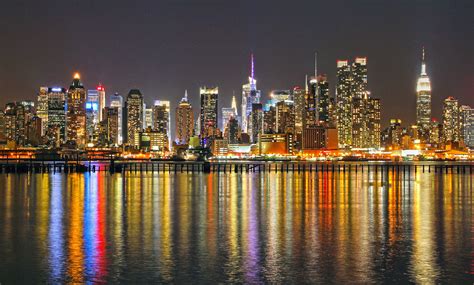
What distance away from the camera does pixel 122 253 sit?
24.6m

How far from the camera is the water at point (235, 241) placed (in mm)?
20984

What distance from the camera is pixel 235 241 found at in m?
27.6

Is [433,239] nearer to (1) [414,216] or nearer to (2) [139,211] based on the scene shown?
(1) [414,216]

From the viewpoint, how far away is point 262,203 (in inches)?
1815

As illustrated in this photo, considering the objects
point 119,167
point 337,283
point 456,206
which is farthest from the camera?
point 119,167

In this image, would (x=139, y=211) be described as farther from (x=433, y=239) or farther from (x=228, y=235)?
(x=433, y=239)

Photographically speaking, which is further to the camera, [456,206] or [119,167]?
[119,167]

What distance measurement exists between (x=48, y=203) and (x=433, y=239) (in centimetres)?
2710

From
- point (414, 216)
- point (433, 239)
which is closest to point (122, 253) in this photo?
point (433, 239)

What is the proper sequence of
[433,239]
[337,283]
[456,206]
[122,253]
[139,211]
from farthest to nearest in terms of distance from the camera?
[456,206] → [139,211] → [433,239] → [122,253] → [337,283]

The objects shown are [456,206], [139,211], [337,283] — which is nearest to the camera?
[337,283]

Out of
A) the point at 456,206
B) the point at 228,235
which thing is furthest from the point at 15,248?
the point at 456,206

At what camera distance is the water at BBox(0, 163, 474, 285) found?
21.0 metres

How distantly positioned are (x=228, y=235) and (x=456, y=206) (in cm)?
2054
